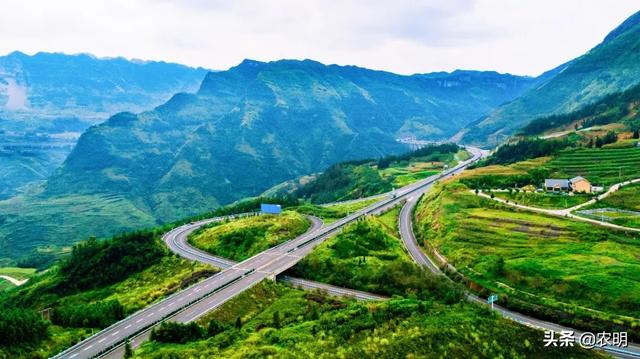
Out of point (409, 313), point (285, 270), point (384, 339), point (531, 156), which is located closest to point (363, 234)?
point (285, 270)

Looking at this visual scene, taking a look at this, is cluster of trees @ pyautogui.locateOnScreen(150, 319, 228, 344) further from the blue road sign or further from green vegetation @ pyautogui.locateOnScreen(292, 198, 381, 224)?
the blue road sign

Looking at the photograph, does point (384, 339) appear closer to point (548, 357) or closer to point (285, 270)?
point (548, 357)

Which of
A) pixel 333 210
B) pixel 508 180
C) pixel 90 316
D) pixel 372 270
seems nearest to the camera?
pixel 90 316

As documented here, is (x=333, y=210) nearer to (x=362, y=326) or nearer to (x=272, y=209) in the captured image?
(x=272, y=209)

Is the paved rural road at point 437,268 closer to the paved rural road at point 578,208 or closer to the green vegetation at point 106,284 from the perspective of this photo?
the paved rural road at point 578,208

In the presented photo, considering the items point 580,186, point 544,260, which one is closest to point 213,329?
point 544,260
